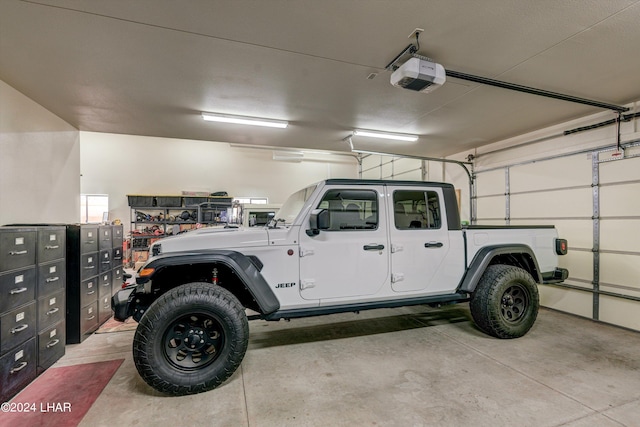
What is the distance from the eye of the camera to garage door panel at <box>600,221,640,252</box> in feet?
12.8

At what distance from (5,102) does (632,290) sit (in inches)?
326


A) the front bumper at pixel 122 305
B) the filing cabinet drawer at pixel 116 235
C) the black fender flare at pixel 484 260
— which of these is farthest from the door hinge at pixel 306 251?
the filing cabinet drawer at pixel 116 235

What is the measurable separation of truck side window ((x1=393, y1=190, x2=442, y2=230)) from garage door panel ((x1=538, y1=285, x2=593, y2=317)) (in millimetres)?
3192

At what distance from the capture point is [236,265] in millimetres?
2508

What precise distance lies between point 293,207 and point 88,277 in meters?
2.87

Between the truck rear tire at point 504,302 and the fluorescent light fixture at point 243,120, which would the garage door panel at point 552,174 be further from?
the fluorescent light fixture at point 243,120

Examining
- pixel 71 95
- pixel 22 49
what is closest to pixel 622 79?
pixel 22 49

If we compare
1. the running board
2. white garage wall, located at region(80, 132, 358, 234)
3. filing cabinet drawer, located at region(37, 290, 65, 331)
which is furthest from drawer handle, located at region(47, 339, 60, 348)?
white garage wall, located at region(80, 132, 358, 234)

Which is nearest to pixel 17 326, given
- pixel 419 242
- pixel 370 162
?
pixel 419 242

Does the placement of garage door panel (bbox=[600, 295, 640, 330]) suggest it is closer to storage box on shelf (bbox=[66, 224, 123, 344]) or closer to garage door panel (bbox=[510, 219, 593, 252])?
garage door panel (bbox=[510, 219, 593, 252])

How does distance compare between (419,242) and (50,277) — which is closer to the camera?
(50,277)

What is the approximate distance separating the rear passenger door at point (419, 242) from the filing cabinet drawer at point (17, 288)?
137 inches

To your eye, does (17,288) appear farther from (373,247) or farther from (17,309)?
(373,247)

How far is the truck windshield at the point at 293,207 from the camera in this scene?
310 cm
